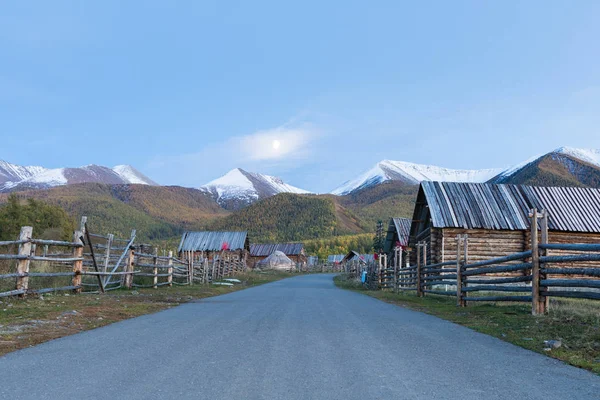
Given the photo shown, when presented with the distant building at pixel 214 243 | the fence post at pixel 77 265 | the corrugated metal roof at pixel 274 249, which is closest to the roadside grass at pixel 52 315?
the fence post at pixel 77 265

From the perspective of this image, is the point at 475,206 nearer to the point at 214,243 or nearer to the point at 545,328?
the point at 545,328

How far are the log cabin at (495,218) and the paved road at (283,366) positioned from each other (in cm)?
1914

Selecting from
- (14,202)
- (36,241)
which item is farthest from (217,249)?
(36,241)

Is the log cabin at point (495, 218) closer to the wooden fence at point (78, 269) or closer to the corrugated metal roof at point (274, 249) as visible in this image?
the wooden fence at point (78, 269)

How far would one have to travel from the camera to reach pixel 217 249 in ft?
222

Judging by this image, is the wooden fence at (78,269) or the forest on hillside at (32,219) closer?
the wooden fence at (78,269)

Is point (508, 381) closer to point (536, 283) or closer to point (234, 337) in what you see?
point (234, 337)

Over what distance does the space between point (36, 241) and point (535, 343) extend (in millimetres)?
11331

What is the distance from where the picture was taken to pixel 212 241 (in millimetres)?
69188

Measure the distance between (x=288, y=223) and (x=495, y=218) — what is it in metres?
157

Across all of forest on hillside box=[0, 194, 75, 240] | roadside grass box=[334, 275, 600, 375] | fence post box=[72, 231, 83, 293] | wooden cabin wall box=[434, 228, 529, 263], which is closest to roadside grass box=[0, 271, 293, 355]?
fence post box=[72, 231, 83, 293]

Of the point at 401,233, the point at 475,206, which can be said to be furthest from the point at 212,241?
the point at 475,206

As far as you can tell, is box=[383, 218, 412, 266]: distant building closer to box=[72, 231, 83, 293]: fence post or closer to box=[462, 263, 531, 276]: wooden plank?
box=[462, 263, 531, 276]: wooden plank

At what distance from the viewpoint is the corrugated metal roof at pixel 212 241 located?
68.1 metres
